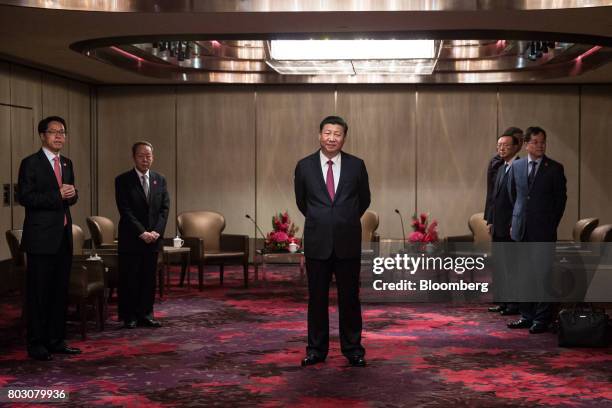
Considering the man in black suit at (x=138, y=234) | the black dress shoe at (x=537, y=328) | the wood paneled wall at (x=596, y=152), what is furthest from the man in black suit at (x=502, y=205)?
the wood paneled wall at (x=596, y=152)

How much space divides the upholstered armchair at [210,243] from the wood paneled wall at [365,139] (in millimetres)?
1950

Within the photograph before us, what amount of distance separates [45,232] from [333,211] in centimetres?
207

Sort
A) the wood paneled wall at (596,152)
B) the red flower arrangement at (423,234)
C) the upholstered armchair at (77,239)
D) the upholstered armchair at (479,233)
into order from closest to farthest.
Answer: the upholstered armchair at (77,239) < the red flower arrangement at (423,234) < the upholstered armchair at (479,233) < the wood paneled wall at (596,152)

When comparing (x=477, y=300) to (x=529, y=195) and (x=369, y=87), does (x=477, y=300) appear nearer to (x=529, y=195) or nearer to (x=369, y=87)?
(x=529, y=195)

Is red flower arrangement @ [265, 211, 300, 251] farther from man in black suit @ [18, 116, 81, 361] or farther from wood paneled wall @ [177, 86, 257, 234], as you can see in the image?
man in black suit @ [18, 116, 81, 361]

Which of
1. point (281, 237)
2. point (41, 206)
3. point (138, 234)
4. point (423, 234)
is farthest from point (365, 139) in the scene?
point (41, 206)

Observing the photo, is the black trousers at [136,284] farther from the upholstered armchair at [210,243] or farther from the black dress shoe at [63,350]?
the upholstered armchair at [210,243]

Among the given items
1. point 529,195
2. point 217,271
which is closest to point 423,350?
point 529,195

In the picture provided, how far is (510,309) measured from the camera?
28.8 feet

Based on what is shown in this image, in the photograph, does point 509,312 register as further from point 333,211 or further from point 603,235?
point 333,211

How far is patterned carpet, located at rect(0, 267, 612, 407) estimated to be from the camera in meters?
5.45

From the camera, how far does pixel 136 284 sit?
7.98m

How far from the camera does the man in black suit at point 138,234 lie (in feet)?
26.0

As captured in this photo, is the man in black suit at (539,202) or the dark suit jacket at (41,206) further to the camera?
the man in black suit at (539,202)
